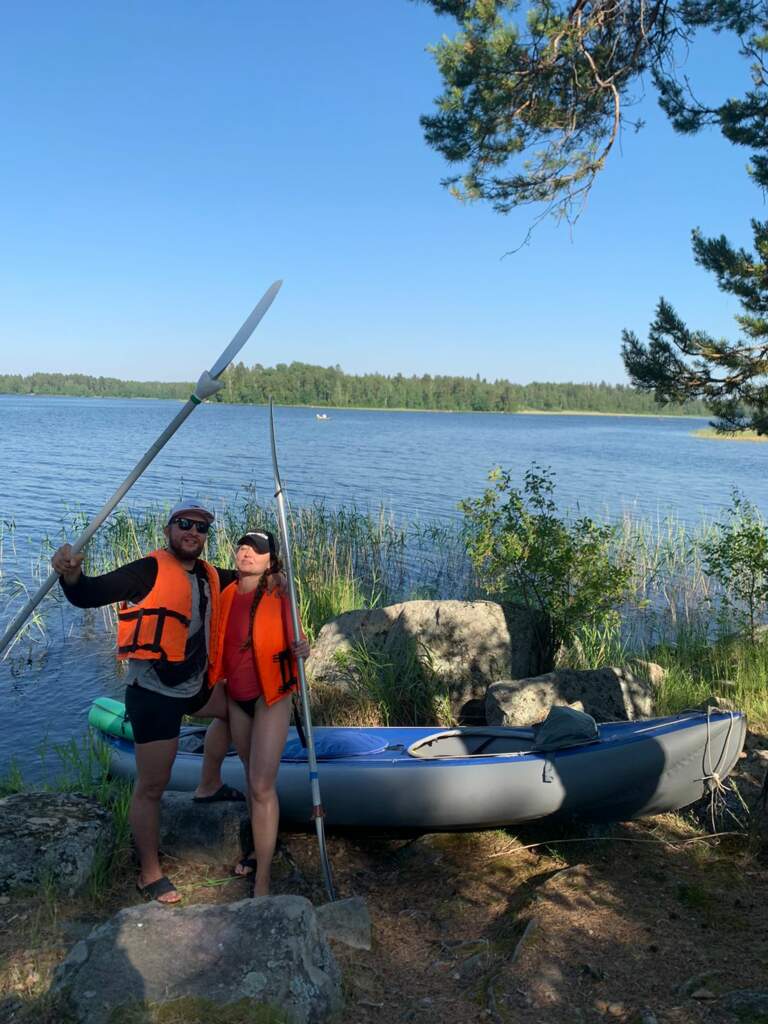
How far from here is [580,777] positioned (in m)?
4.31

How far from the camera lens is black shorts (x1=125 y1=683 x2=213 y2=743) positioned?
10.9 ft

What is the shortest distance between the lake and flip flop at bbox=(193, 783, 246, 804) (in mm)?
2401

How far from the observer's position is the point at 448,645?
6.52 metres

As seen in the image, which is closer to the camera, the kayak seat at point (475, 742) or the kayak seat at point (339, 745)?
the kayak seat at point (339, 745)

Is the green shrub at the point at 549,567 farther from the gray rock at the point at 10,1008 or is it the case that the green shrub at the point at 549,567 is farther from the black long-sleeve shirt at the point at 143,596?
the gray rock at the point at 10,1008

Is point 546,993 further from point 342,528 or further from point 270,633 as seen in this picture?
point 342,528

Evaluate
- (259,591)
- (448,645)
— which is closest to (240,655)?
(259,591)

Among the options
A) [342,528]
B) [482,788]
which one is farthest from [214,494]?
[482,788]

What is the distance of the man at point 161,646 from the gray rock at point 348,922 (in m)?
0.70

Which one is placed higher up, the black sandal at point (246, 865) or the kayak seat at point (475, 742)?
the kayak seat at point (475, 742)

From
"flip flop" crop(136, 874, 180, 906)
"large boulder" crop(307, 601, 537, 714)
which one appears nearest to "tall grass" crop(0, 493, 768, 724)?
"large boulder" crop(307, 601, 537, 714)

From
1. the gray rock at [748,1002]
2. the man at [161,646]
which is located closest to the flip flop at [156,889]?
the man at [161,646]

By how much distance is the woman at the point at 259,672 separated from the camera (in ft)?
11.2

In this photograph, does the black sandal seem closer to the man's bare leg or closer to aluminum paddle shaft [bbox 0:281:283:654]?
the man's bare leg
